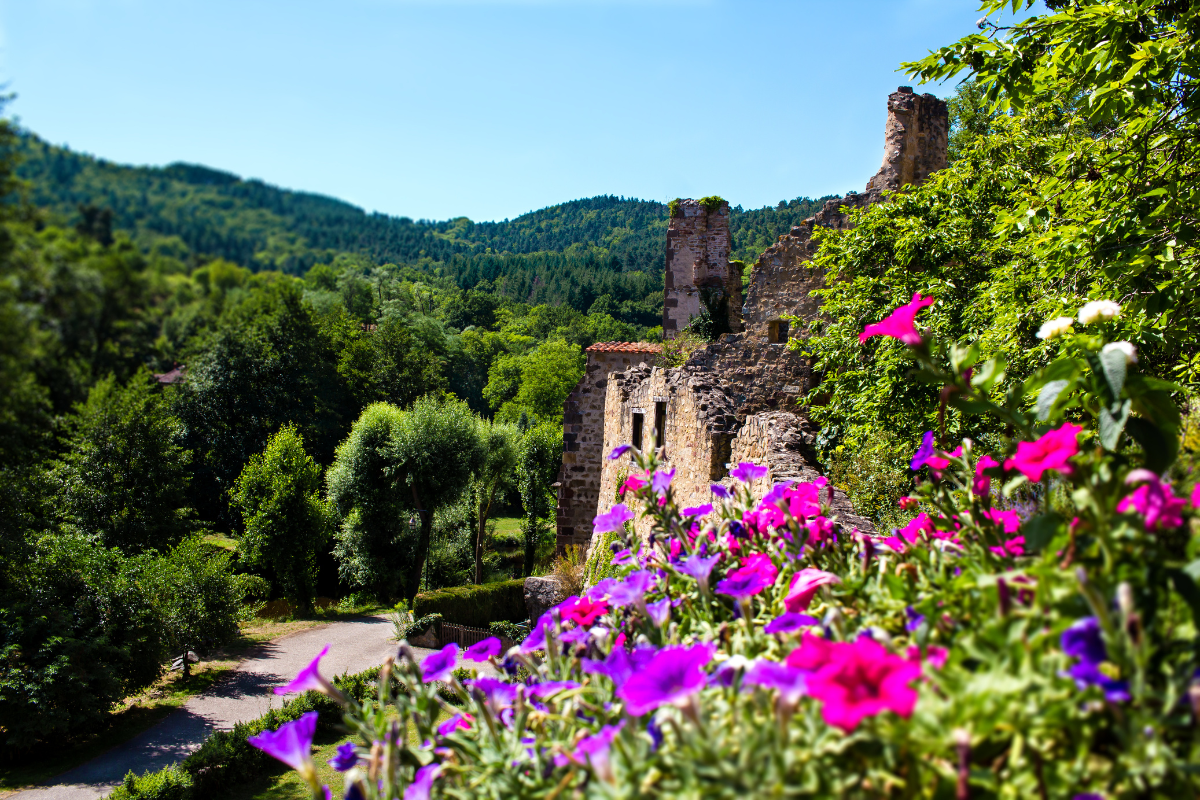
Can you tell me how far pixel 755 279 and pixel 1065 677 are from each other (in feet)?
39.3

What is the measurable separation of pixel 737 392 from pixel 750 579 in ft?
33.4

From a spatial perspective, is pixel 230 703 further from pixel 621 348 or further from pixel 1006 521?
pixel 1006 521

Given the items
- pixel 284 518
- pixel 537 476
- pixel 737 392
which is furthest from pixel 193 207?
pixel 537 476

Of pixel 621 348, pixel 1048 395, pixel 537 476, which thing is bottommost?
pixel 537 476

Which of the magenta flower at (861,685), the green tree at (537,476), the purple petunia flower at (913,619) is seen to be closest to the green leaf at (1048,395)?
the purple petunia flower at (913,619)

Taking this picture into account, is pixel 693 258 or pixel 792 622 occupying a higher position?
pixel 693 258

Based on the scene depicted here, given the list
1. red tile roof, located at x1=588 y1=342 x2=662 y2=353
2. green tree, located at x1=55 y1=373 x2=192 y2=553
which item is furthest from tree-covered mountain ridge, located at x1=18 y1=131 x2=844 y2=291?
green tree, located at x1=55 y1=373 x2=192 y2=553

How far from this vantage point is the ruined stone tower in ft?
70.3

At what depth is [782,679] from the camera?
121 cm

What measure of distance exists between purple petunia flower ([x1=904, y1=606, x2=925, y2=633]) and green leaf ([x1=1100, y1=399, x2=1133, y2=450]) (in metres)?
0.56

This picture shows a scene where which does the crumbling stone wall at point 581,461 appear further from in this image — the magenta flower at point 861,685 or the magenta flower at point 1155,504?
the magenta flower at point 861,685

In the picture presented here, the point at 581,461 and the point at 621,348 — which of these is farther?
the point at 621,348

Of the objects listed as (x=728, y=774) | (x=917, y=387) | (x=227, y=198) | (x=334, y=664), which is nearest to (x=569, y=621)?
(x=728, y=774)

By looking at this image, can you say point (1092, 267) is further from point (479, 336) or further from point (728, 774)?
point (479, 336)
